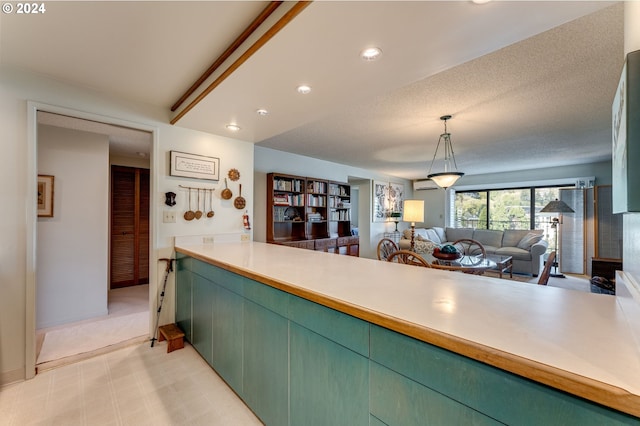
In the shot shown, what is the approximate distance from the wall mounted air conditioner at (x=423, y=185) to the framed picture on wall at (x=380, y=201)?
4.56 ft

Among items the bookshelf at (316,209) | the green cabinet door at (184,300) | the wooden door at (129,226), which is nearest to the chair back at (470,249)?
the bookshelf at (316,209)

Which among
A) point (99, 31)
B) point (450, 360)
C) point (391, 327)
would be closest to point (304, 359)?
point (391, 327)

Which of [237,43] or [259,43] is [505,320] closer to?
[259,43]

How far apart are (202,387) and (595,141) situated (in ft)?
19.1

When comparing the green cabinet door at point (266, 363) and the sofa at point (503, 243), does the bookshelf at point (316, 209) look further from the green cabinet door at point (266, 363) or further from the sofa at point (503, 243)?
the green cabinet door at point (266, 363)

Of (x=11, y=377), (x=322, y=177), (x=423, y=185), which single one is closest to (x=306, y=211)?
(x=322, y=177)

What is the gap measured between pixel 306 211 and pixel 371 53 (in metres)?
3.49

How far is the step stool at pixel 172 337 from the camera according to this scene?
2.36 m

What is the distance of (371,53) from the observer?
1.50 meters

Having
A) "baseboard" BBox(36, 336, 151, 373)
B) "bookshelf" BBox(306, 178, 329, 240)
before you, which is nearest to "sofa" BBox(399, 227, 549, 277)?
"bookshelf" BBox(306, 178, 329, 240)

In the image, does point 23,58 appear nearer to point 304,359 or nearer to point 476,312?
point 304,359

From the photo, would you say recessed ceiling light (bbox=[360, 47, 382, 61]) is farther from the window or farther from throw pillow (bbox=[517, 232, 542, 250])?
the window

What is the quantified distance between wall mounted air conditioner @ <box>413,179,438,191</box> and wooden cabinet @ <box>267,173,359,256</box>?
3.13 meters

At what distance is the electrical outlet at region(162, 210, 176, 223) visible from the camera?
2649 mm
